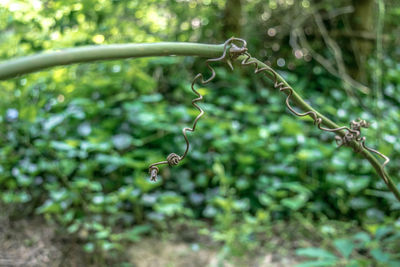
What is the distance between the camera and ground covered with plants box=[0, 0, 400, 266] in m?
1.46

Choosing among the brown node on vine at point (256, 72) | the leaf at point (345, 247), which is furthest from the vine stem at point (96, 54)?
the leaf at point (345, 247)

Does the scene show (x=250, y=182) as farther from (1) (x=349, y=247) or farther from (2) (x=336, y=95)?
(2) (x=336, y=95)

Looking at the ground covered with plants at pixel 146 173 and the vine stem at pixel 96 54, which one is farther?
the ground covered with plants at pixel 146 173

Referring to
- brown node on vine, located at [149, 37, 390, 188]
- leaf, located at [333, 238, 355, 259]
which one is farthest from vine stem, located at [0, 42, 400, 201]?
leaf, located at [333, 238, 355, 259]

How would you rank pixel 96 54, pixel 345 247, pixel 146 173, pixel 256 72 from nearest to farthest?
pixel 96 54 → pixel 256 72 → pixel 345 247 → pixel 146 173

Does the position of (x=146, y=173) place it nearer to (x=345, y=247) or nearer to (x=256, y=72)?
(x=345, y=247)

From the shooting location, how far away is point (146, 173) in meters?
1.64

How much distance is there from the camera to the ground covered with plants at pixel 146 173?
1.46 metres

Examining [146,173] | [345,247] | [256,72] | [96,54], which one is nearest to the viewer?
[96,54]

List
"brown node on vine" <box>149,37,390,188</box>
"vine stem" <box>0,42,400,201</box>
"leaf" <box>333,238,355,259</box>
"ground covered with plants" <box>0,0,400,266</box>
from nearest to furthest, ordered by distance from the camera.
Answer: "vine stem" <box>0,42,400,201</box> < "brown node on vine" <box>149,37,390,188</box> < "leaf" <box>333,238,355,259</box> < "ground covered with plants" <box>0,0,400,266</box>

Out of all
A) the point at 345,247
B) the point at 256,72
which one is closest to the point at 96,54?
the point at 256,72

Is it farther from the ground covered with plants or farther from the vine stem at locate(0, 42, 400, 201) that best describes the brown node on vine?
the ground covered with plants

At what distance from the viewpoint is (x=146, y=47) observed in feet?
1.05

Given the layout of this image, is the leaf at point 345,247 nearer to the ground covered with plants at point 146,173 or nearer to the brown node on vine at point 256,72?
the ground covered with plants at point 146,173
